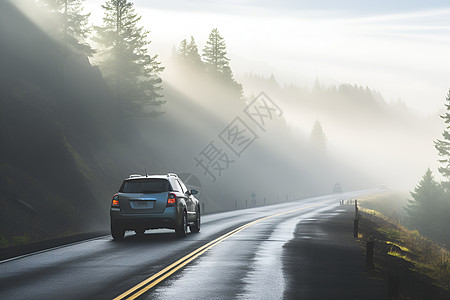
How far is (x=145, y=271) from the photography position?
12.4 m

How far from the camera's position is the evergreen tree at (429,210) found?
69.1 meters

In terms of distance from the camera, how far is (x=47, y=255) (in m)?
15.5

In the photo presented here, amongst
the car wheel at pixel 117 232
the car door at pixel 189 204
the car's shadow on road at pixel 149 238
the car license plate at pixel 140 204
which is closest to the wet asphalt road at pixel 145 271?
the car's shadow on road at pixel 149 238

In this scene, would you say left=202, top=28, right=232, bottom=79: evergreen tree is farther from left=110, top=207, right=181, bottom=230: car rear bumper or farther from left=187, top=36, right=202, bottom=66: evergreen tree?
left=110, top=207, right=181, bottom=230: car rear bumper

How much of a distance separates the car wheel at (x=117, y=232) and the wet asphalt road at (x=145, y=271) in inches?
11.8

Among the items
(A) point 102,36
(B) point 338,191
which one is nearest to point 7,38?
(A) point 102,36

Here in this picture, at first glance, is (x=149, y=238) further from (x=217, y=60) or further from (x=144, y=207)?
(x=217, y=60)

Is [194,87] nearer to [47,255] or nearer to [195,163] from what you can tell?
[195,163]

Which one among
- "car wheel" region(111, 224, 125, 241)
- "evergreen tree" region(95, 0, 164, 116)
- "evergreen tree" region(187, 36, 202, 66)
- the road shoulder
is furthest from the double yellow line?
"evergreen tree" region(187, 36, 202, 66)

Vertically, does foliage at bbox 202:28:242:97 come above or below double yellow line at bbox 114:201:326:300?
above

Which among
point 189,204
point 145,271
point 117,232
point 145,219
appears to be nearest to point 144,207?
point 145,219

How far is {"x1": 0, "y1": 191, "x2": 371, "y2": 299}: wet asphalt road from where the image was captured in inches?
393

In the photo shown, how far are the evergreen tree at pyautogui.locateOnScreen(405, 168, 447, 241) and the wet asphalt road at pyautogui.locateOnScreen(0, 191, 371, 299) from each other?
5412 centimetres

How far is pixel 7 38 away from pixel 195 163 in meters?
35.6
